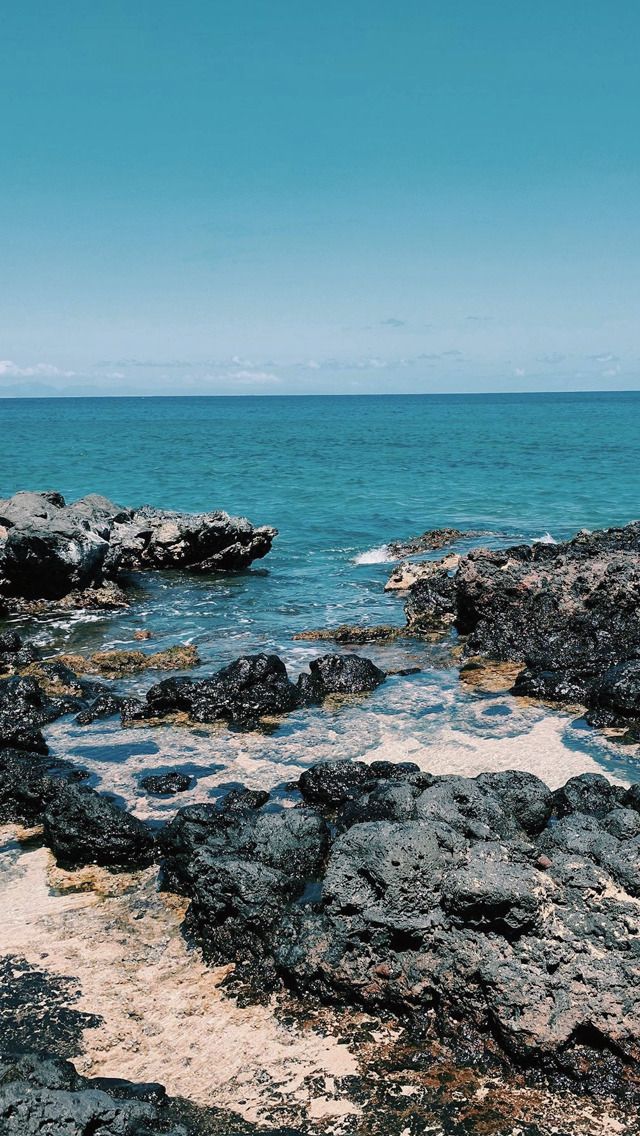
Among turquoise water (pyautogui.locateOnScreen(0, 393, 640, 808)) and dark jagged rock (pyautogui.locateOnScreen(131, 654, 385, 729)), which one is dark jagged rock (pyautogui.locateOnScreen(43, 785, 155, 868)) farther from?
dark jagged rock (pyautogui.locateOnScreen(131, 654, 385, 729))

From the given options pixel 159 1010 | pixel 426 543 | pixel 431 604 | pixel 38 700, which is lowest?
pixel 159 1010

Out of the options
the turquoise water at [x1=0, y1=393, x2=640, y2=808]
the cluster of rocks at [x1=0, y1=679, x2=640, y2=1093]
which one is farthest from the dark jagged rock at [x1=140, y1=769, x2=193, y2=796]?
the cluster of rocks at [x1=0, y1=679, x2=640, y2=1093]

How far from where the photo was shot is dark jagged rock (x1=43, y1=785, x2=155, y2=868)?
13.2 meters

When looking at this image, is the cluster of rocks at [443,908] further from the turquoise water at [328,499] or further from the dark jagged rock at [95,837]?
the turquoise water at [328,499]

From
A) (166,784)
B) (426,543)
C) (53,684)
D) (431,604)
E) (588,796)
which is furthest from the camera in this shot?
(426,543)

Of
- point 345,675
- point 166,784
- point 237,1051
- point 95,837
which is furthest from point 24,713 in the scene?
point 237,1051

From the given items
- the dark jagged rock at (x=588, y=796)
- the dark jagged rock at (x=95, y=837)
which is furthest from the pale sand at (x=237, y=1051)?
the dark jagged rock at (x=588, y=796)

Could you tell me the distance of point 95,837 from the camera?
13172mm

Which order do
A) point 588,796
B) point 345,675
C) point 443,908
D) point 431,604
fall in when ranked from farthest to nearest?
point 431,604
point 345,675
point 588,796
point 443,908

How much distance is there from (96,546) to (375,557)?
522 inches

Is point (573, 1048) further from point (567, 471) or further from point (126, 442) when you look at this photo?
point (126, 442)

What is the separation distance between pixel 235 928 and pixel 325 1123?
294 centimetres

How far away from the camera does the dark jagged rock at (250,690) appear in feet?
63.2

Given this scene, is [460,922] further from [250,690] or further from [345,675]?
[345,675]
